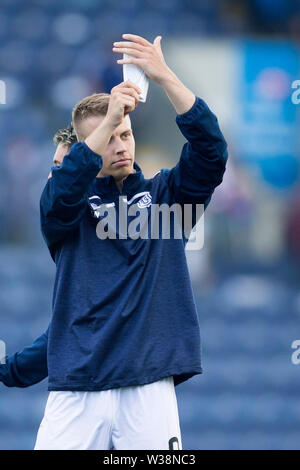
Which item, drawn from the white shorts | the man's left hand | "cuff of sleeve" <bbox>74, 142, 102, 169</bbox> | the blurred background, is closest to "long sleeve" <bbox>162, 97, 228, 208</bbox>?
the man's left hand

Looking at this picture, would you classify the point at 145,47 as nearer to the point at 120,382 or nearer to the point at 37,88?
the point at 120,382

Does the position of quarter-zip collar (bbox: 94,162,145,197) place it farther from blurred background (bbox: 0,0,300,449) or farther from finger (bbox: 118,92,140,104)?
blurred background (bbox: 0,0,300,449)

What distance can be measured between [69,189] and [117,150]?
0.62ft

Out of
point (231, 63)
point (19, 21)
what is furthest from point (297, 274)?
point (19, 21)

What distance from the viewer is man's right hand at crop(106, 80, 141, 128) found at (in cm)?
220

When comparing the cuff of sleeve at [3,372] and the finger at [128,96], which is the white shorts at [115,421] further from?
the finger at [128,96]

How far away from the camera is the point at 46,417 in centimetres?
230

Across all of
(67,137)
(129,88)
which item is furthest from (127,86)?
(67,137)

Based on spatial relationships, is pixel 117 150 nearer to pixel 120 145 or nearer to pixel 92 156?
pixel 120 145

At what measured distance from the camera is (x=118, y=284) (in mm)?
2262

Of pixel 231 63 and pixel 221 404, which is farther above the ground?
pixel 231 63

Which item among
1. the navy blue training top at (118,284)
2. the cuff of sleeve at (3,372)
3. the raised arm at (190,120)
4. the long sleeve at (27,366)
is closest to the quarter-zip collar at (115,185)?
the navy blue training top at (118,284)

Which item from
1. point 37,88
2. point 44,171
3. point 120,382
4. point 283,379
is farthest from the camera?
point 37,88
